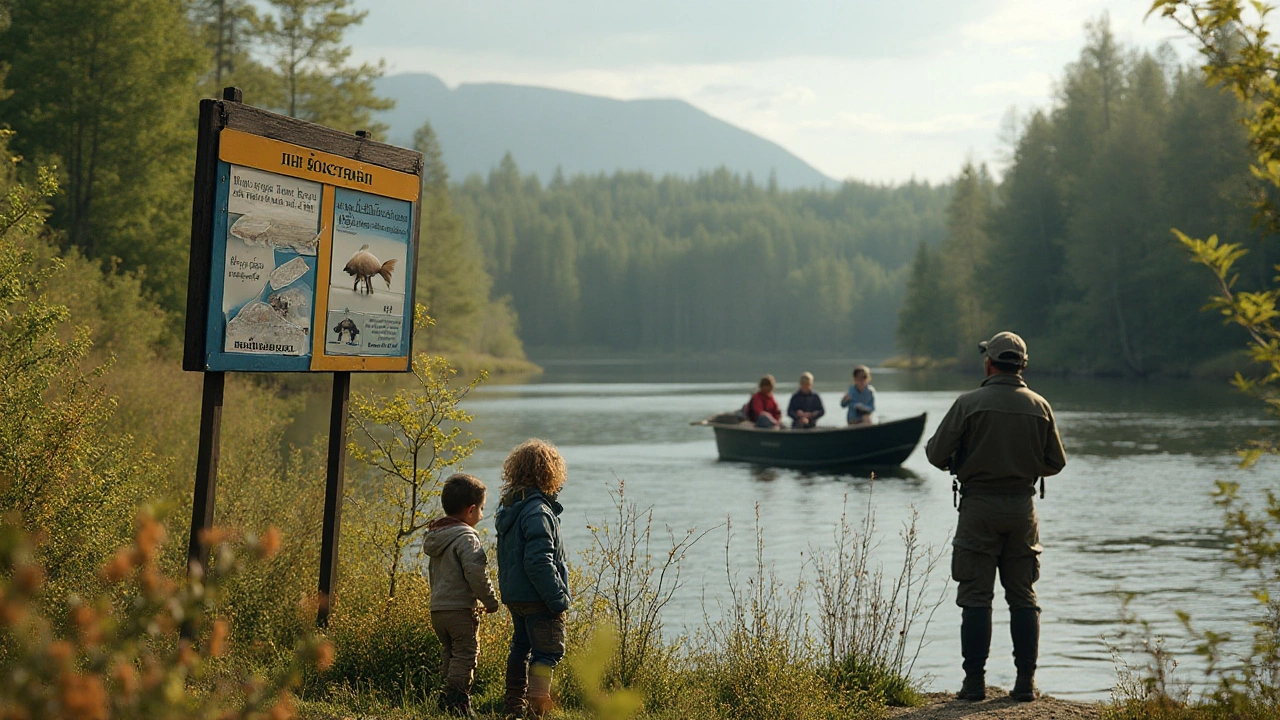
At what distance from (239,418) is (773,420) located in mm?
11901

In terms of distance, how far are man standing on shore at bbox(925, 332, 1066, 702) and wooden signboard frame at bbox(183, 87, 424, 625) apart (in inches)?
125

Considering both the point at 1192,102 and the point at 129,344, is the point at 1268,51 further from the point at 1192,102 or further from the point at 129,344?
the point at 1192,102

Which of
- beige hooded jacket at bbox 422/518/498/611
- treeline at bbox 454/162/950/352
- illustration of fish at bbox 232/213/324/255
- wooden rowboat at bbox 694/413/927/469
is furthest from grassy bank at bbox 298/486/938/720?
treeline at bbox 454/162/950/352

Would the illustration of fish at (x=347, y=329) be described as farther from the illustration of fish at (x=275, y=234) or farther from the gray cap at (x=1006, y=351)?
the gray cap at (x=1006, y=351)

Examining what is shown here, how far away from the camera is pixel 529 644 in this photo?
598 centimetres

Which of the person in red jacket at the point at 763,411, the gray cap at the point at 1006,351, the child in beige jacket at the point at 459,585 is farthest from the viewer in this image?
the person in red jacket at the point at 763,411

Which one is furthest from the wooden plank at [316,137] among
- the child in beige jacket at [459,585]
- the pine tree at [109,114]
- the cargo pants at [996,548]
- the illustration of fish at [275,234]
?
the pine tree at [109,114]

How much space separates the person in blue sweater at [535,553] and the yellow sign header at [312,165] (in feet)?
6.22

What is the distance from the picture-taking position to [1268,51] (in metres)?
3.34

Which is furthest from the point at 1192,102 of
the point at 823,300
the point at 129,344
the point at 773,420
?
the point at 823,300

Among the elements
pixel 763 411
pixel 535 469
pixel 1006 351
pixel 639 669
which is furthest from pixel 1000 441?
pixel 763 411

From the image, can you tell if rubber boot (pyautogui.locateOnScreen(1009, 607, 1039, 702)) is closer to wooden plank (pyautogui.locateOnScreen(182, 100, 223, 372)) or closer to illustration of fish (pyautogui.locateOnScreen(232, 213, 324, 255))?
illustration of fish (pyautogui.locateOnScreen(232, 213, 324, 255))

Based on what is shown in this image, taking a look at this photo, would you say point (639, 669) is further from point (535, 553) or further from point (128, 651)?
point (128, 651)

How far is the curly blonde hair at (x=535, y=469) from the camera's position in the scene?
5.68 metres
